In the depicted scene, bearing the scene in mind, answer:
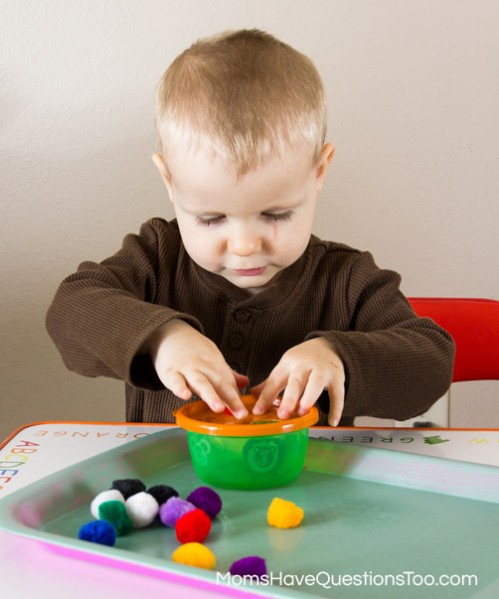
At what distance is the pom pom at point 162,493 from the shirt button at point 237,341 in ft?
1.04

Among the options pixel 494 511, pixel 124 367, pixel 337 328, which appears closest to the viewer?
pixel 494 511

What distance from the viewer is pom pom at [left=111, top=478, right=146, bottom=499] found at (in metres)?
0.54

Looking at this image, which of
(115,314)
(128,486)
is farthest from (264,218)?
(128,486)

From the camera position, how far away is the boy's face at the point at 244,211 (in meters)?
0.69

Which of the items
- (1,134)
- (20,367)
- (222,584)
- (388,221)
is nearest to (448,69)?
(388,221)

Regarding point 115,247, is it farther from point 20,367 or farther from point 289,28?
point 289,28

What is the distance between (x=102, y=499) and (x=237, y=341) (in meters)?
0.36

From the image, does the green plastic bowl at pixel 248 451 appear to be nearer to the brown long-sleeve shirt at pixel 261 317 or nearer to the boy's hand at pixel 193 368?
the boy's hand at pixel 193 368

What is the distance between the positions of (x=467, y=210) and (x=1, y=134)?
73 cm

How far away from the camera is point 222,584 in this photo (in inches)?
15.6

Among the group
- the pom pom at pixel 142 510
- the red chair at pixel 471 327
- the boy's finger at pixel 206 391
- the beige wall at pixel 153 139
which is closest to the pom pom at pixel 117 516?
the pom pom at pixel 142 510

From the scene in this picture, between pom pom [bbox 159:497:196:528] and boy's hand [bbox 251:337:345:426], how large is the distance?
112 millimetres

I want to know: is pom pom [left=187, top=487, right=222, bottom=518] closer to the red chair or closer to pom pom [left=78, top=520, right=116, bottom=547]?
pom pom [left=78, top=520, right=116, bottom=547]

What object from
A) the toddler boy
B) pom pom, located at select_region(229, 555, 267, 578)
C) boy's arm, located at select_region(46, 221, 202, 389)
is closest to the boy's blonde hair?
the toddler boy
